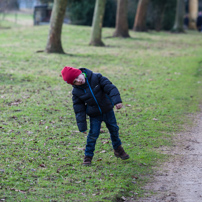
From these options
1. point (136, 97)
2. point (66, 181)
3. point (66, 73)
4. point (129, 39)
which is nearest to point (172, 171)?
point (66, 181)

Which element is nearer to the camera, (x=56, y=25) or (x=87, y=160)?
(x=87, y=160)

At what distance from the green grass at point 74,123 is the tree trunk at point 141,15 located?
42.8 feet

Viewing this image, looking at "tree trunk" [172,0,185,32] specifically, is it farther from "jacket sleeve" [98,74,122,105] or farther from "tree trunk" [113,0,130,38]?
"jacket sleeve" [98,74,122,105]

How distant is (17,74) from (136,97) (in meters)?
4.76

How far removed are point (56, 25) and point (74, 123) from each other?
10.7m

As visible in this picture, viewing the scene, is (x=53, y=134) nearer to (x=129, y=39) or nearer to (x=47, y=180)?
(x=47, y=180)

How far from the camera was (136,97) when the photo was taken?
11414 mm

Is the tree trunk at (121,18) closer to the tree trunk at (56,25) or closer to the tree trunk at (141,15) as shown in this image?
the tree trunk at (141,15)

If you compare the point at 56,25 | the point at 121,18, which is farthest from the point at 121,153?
the point at 121,18

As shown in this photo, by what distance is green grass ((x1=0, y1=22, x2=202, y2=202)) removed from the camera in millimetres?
5535

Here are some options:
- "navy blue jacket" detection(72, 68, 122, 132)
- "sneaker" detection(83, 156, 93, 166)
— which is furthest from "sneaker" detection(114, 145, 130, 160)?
"navy blue jacket" detection(72, 68, 122, 132)

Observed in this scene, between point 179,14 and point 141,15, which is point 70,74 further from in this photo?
point 179,14

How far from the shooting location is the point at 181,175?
589 cm

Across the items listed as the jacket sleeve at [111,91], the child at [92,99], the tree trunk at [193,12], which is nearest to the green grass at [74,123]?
the child at [92,99]
